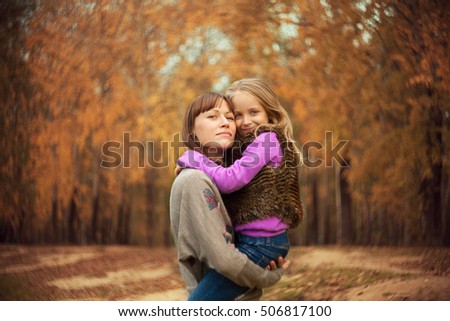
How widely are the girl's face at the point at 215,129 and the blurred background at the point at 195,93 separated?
3.61m

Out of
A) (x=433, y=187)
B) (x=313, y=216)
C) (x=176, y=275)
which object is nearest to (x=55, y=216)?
(x=176, y=275)

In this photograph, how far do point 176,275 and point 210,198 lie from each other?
4825 millimetres

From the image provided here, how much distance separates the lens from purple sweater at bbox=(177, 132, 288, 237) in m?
1.91

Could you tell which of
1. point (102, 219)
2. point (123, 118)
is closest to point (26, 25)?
point (123, 118)

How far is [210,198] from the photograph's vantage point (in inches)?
71.3

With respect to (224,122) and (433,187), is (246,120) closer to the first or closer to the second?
(224,122)

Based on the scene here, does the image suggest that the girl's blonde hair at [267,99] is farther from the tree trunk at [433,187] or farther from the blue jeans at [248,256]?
the tree trunk at [433,187]

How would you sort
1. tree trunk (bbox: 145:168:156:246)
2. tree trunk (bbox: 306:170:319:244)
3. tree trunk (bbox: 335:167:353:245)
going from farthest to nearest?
tree trunk (bbox: 145:168:156:246), tree trunk (bbox: 306:170:319:244), tree trunk (bbox: 335:167:353:245)

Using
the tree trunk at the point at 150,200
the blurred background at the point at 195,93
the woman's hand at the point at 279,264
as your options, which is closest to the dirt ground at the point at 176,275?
the blurred background at the point at 195,93

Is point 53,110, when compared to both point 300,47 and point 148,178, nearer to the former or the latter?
point 148,178
